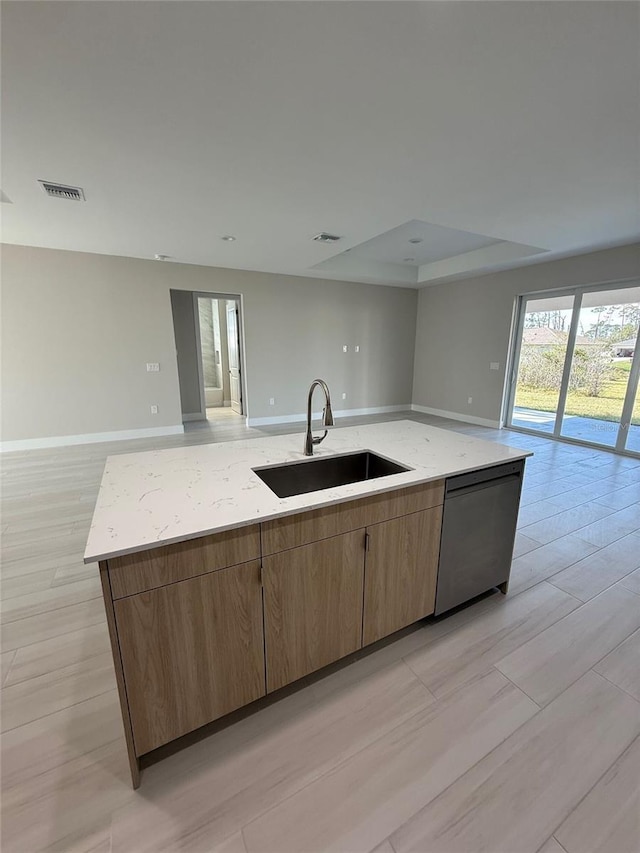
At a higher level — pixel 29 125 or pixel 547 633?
pixel 29 125

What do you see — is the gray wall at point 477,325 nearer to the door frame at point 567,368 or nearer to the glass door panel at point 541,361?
the door frame at point 567,368

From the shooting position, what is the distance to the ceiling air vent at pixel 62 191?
8.85ft

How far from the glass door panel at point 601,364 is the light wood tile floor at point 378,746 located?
3516mm

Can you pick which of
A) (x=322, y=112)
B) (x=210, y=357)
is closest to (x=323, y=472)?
(x=322, y=112)

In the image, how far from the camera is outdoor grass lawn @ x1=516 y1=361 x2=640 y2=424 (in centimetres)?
455

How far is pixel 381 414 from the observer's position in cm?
731

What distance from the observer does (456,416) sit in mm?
6895

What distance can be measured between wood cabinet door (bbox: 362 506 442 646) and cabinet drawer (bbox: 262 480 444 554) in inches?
2.1

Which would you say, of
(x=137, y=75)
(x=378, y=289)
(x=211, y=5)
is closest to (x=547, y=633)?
(x=211, y=5)

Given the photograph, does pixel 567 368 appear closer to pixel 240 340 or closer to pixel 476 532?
pixel 476 532

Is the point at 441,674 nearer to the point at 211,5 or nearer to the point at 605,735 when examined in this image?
the point at 605,735

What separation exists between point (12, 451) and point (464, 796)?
590 centimetres

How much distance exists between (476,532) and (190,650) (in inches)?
55.8

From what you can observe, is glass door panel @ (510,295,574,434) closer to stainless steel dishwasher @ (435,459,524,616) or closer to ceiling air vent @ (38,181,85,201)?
stainless steel dishwasher @ (435,459,524,616)
